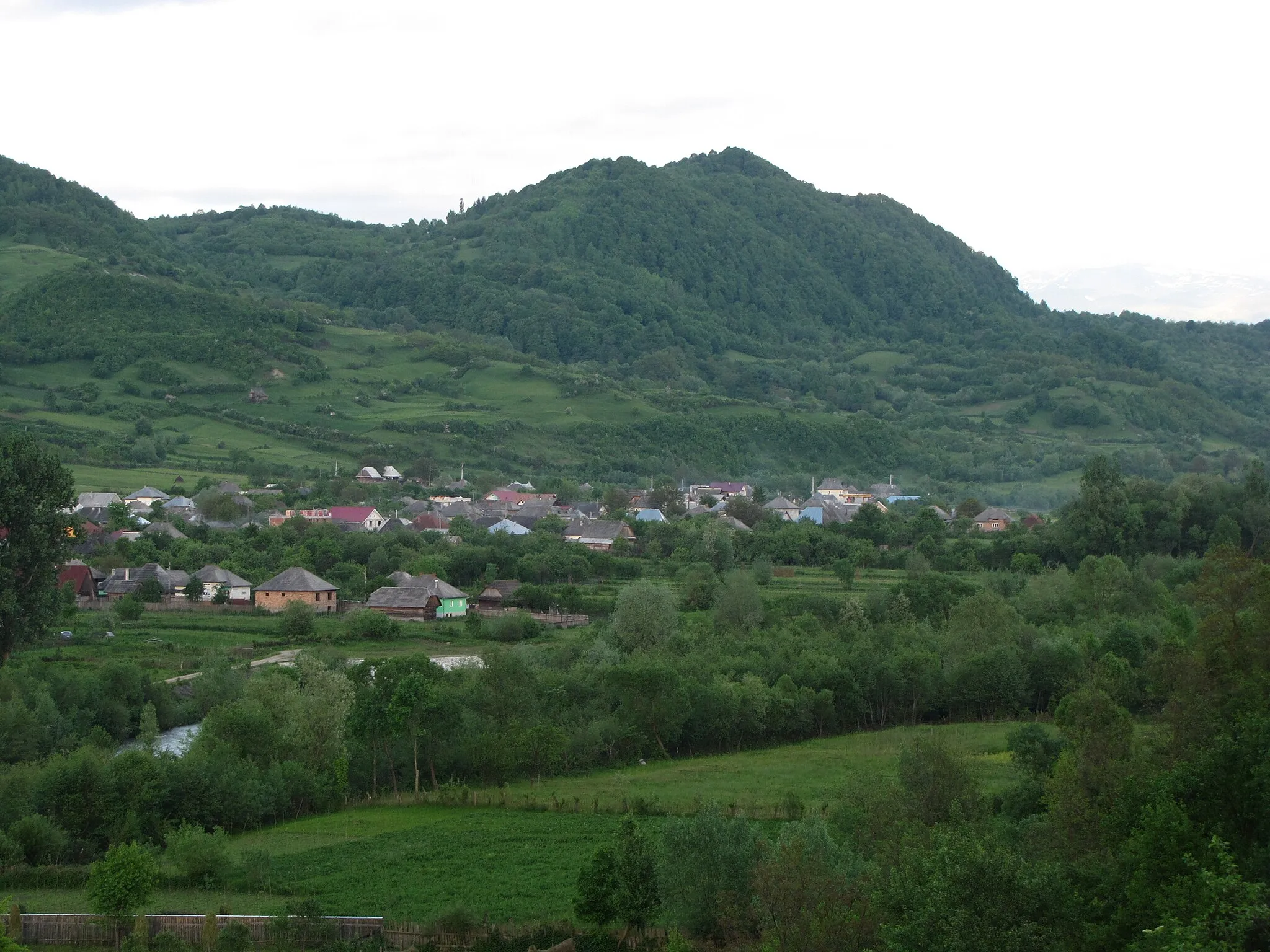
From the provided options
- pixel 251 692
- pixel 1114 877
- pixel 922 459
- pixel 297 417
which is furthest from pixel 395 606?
pixel 922 459

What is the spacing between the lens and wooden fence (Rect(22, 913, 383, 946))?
2084cm

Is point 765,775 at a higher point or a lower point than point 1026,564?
lower

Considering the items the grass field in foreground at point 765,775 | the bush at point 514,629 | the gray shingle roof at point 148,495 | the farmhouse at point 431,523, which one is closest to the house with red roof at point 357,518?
the farmhouse at point 431,523

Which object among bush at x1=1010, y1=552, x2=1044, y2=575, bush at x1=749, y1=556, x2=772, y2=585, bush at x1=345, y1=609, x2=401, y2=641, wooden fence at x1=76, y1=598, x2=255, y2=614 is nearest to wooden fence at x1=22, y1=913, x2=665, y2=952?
bush at x1=345, y1=609, x2=401, y2=641

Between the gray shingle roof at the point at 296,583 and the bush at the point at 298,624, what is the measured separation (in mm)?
6312

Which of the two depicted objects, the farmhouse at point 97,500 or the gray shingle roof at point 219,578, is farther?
the farmhouse at point 97,500

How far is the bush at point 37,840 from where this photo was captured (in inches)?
972

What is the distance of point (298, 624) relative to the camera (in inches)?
1890

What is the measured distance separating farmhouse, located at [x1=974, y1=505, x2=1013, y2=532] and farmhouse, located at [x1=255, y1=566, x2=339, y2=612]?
4184 cm

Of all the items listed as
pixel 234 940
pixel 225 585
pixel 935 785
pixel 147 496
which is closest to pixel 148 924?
pixel 234 940

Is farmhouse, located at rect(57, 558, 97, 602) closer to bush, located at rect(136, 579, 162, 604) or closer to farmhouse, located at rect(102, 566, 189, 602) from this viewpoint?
farmhouse, located at rect(102, 566, 189, 602)

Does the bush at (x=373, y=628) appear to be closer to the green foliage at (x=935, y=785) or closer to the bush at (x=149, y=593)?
the bush at (x=149, y=593)

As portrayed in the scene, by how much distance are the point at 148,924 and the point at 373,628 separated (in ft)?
91.7

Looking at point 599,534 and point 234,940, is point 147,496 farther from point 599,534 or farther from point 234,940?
point 234,940
